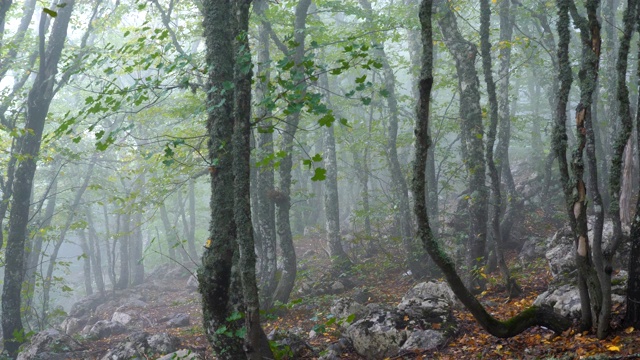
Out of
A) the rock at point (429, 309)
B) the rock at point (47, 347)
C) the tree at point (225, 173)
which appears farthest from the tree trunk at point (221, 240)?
the rock at point (47, 347)

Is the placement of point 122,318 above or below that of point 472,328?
below

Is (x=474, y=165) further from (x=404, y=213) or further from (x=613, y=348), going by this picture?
(x=613, y=348)

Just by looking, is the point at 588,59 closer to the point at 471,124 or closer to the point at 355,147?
the point at 471,124

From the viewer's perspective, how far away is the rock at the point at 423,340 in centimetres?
707

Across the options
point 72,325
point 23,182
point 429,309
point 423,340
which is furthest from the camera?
point 72,325

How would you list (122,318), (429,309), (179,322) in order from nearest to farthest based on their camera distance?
(429,309) → (179,322) → (122,318)

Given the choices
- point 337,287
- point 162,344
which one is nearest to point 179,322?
point 337,287

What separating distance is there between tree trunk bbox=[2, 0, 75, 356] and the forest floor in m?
1.82

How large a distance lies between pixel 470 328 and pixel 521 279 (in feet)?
11.6

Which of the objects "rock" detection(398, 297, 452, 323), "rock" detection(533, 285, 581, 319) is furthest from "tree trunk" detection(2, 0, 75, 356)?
"rock" detection(533, 285, 581, 319)

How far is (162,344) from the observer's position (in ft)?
32.3

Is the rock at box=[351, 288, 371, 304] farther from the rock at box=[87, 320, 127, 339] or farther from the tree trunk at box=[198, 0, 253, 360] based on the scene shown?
the rock at box=[87, 320, 127, 339]

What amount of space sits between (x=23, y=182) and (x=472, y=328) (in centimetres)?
1033

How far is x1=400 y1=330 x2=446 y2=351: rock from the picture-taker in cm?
707
